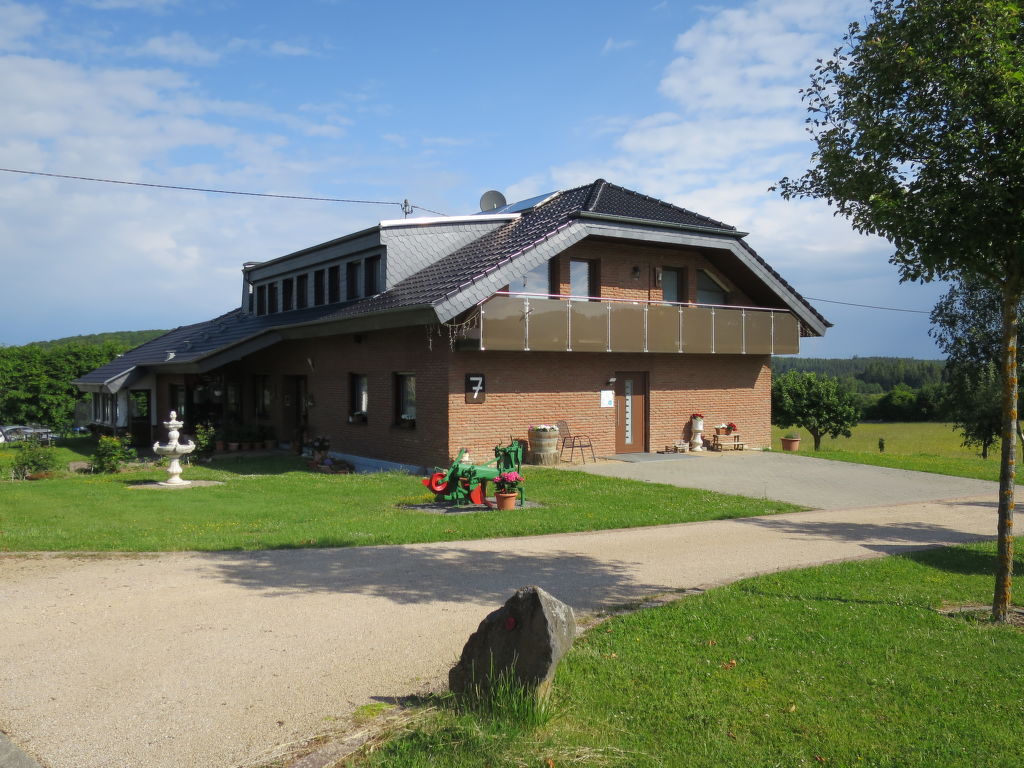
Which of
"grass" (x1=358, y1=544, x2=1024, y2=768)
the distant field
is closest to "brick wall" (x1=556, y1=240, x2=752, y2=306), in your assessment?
"grass" (x1=358, y1=544, x2=1024, y2=768)

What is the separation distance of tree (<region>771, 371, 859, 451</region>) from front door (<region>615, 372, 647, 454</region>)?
598 inches

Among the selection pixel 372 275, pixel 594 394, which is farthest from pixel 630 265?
pixel 372 275

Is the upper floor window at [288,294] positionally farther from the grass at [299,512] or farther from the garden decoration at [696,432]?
the garden decoration at [696,432]

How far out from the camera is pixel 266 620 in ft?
21.4

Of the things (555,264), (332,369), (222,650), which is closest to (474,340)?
(555,264)

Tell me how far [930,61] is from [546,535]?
675cm

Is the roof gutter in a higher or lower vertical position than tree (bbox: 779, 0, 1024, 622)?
higher

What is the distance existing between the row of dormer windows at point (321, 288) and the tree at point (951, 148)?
15.0 metres

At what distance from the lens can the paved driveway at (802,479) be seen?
14.8 meters

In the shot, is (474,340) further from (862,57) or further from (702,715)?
(702,715)

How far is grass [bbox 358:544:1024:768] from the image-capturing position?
415cm

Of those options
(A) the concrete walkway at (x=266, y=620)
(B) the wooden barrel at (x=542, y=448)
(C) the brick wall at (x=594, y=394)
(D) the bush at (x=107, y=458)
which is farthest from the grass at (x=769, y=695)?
(D) the bush at (x=107, y=458)

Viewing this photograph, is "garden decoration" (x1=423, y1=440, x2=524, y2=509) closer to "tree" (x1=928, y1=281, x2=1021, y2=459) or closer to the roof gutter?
the roof gutter

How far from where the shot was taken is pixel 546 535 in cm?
1059
